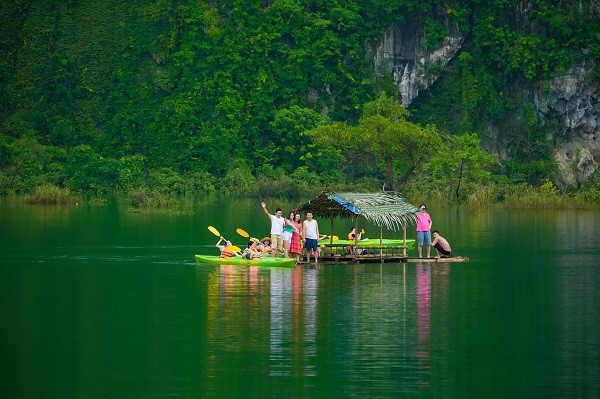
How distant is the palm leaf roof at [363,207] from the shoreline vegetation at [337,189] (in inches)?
731

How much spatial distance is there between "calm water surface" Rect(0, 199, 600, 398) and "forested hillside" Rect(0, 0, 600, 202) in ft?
96.8

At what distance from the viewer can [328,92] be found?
71875 mm

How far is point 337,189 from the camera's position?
63.1 m

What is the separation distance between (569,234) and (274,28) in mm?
31126

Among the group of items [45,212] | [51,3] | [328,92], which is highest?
[51,3]

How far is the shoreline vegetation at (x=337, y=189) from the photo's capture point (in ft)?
183

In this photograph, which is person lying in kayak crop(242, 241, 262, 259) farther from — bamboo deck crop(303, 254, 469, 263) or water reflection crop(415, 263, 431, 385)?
water reflection crop(415, 263, 431, 385)

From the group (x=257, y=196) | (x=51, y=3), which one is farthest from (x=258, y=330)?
(x=51, y=3)

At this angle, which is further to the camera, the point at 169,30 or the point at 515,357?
the point at 169,30

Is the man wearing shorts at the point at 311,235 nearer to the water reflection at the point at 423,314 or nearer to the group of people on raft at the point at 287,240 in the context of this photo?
the group of people on raft at the point at 287,240

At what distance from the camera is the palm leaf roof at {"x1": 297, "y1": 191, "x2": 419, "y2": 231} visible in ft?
112

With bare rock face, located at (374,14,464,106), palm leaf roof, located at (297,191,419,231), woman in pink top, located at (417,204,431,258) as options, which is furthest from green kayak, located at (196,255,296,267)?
bare rock face, located at (374,14,464,106)

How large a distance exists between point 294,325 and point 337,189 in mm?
38822

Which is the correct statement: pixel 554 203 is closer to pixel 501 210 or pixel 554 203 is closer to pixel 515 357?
pixel 501 210
